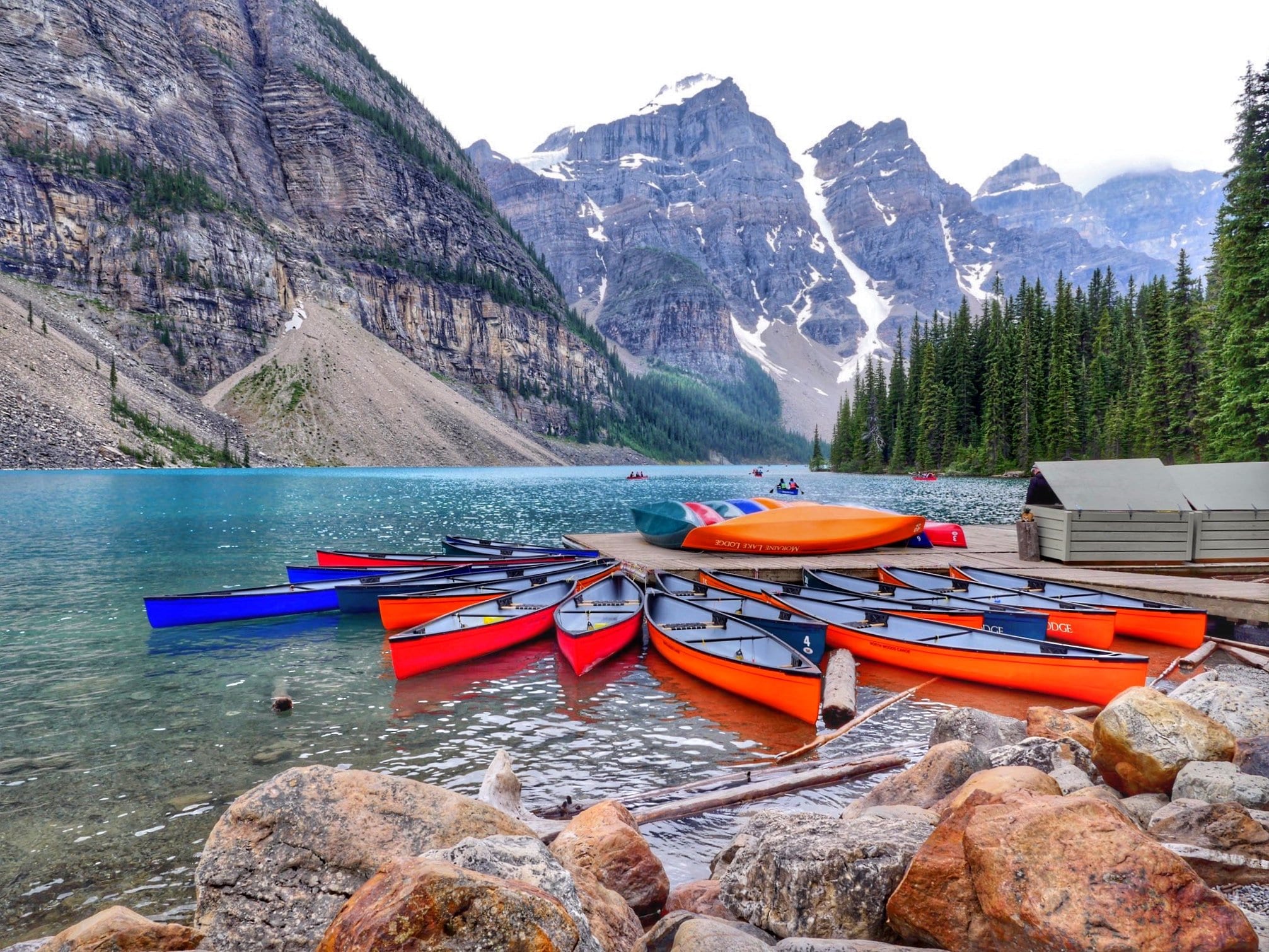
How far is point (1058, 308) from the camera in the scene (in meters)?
85.0

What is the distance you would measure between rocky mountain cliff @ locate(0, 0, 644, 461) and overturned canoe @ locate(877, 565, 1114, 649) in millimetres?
136360

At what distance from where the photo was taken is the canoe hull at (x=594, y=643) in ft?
50.1

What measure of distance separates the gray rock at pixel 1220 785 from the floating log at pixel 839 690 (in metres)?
5.53

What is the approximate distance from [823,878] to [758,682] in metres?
7.63

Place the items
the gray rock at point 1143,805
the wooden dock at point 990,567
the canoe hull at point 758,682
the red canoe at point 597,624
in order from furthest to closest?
the wooden dock at point 990,567 → the red canoe at point 597,624 → the canoe hull at point 758,682 → the gray rock at point 1143,805

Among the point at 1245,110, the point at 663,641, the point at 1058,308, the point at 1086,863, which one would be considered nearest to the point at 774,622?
the point at 663,641

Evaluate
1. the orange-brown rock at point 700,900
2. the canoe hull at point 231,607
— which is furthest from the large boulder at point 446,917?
the canoe hull at point 231,607

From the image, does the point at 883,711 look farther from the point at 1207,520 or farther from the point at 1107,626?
the point at 1207,520

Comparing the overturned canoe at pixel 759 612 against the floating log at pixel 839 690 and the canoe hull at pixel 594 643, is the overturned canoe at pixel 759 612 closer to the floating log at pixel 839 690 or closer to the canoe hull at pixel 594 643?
the floating log at pixel 839 690

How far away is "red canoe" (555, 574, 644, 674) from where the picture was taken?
1539cm

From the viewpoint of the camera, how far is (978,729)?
9070 mm

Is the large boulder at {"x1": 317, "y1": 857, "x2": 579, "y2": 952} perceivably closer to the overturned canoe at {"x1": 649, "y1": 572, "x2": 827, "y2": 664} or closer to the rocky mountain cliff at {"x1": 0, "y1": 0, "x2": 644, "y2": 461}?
the overturned canoe at {"x1": 649, "y1": 572, "x2": 827, "y2": 664}

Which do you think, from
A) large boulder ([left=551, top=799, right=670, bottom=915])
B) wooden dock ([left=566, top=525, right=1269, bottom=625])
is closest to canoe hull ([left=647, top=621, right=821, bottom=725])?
large boulder ([left=551, top=799, right=670, bottom=915])

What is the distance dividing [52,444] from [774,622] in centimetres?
10003
